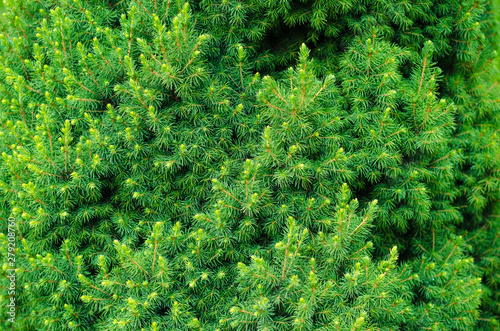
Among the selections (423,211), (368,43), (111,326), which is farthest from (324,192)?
(111,326)

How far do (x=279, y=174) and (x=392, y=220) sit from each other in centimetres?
98

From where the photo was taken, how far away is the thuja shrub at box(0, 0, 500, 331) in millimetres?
2174

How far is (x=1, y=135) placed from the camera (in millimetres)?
2498

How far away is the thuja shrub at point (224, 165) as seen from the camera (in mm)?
2174

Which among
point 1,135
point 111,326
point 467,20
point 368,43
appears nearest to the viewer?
point 111,326

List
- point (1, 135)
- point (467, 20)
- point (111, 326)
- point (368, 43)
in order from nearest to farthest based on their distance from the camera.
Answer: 1. point (111, 326)
2. point (368, 43)
3. point (1, 135)
4. point (467, 20)

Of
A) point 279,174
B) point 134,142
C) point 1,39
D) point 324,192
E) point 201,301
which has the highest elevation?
point 1,39

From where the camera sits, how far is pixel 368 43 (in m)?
2.29

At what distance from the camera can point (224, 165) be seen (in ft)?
8.01

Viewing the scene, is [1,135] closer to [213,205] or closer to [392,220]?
[213,205]

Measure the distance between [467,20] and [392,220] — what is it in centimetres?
168

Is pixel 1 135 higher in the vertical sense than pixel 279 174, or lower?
higher

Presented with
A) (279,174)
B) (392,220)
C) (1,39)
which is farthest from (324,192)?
(1,39)

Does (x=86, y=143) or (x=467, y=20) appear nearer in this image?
(x=86, y=143)
